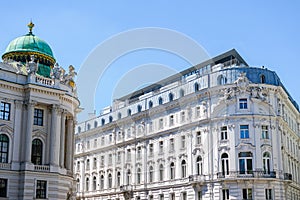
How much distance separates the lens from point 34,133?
52.7 metres

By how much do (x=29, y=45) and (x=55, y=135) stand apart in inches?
509

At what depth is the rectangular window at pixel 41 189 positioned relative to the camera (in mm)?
50906

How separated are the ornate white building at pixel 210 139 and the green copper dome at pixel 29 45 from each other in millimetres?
23386

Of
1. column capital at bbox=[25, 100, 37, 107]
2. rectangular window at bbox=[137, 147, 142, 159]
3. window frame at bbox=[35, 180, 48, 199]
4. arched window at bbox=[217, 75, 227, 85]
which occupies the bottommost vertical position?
window frame at bbox=[35, 180, 48, 199]

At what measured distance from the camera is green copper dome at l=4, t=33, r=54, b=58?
59219 millimetres

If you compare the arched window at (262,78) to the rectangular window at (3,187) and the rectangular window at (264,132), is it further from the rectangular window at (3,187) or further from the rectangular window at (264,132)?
Answer: the rectangular window at (3,187)

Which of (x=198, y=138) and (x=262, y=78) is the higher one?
(x=262, y=78)

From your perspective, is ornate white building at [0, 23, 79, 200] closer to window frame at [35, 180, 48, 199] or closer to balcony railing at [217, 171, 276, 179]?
window frame at [35, 180, 48, 199]

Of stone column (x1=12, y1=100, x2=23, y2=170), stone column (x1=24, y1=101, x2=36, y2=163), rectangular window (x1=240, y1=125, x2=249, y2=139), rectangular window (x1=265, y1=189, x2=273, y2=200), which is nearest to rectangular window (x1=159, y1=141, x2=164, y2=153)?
rectangular window (x1=240, y1=125, x2=249, y2=139)

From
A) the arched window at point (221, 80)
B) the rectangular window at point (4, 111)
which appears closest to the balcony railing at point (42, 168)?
the rectangular window at point (4, 111)

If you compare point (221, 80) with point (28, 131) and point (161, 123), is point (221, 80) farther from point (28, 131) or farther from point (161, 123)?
point (28, 131)

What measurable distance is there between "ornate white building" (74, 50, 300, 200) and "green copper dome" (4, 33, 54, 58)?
23386 millimetres

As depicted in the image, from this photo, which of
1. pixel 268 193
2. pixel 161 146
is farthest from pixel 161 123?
pixel 268 193

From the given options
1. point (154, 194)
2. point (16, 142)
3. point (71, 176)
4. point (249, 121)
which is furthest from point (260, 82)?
point (16, 142)
